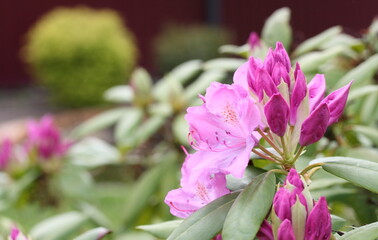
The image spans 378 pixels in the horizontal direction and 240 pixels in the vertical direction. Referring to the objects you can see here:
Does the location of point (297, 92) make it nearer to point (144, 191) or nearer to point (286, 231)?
point (286, 231)

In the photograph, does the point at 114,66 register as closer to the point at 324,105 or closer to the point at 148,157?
the point at 148,157

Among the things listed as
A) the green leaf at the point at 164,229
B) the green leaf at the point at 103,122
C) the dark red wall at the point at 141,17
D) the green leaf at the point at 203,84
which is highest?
the dark red wall at the point at 141,17

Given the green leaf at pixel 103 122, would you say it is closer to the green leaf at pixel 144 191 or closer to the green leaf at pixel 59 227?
the green leaf at pixel 144 191

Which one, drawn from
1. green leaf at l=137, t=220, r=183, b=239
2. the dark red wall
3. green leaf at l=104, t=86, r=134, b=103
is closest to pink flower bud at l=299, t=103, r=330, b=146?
green leaf at l=137, t=220, r=183, b=239

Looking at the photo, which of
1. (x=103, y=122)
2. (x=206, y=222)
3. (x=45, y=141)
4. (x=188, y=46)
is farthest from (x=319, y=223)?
(x=188, y=46)

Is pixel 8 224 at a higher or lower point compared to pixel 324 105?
higher

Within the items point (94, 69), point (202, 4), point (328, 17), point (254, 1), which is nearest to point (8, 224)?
point (328, 17)

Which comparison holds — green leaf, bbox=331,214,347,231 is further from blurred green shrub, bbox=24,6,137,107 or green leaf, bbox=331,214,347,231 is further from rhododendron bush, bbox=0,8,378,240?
blurred green shrub, bbox=24,6,137,107

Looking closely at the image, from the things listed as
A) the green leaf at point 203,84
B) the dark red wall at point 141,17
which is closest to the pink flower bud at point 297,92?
the green leaf at point 203,84
